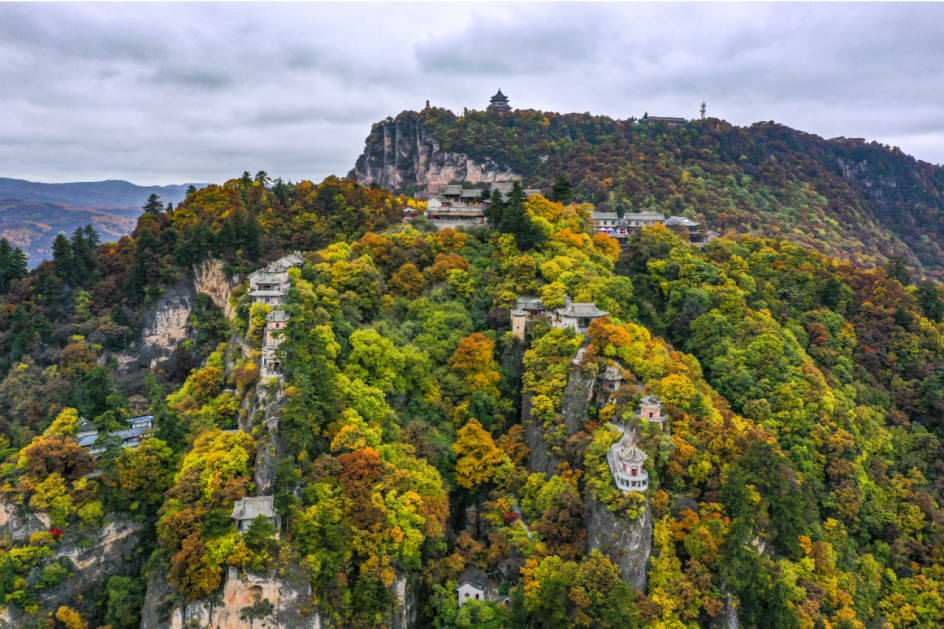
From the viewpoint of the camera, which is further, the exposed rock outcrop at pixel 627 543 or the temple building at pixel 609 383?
the temple building at pixel 609 383

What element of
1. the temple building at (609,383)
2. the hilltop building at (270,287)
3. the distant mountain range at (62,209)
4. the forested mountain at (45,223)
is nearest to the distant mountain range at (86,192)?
the distant mountain range at (62,209)

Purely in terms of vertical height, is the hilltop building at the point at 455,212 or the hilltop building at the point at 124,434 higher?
the hilltop building at the point at 455,212

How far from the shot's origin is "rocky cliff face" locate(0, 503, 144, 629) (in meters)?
25.4

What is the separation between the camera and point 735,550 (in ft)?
80.8

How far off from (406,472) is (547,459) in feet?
28.6

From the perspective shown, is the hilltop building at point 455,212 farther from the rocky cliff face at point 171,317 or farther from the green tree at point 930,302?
the green tree at point 930,302

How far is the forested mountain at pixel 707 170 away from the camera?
7962 cm

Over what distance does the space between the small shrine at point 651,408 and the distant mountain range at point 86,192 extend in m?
97.6

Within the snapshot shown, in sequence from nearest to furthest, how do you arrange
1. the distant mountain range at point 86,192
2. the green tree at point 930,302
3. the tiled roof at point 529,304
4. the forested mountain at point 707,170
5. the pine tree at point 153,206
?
the tiled roof at point 529,304 → the green tree at point 930,302 → the pine tree at point 153,206 → the forested mountain at point 707,170 → the distant mountain range at point 86,192

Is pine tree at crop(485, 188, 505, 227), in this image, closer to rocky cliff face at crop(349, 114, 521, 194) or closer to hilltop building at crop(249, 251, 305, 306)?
hilltop building at crop(249, 251, 305, 306)

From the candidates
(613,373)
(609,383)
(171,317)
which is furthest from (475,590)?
(171,317)

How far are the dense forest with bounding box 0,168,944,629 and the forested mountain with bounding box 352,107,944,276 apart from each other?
97.3 feet

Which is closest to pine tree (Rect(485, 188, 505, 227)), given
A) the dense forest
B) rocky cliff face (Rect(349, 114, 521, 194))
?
the dense forest

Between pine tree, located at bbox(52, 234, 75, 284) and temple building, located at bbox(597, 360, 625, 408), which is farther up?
pine tree, located at bbox(52, 234, 75, 284)
